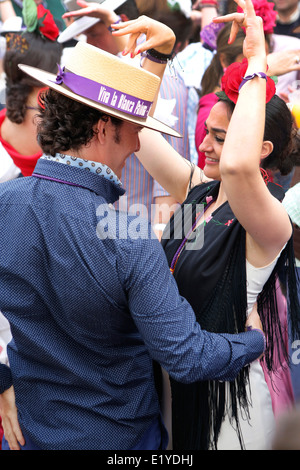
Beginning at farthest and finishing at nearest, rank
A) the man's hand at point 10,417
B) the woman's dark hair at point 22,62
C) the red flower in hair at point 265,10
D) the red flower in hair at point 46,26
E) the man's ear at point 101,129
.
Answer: the red flower in hair at point 46,26
the woman's dark hair at point 22,62
the red flower in hair at point 265,10
the man's hand at point 10,417
the man's ear at point 101,129

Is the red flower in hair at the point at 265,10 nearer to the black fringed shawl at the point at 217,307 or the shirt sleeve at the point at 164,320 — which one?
the black fringed shawl at the point at 217,307

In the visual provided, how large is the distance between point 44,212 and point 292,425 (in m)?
0.81

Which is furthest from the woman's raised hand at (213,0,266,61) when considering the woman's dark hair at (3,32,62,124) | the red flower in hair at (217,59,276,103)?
the woman's dark hair at (3,32,62,124)

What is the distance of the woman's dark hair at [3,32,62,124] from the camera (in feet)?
Result: 9.96

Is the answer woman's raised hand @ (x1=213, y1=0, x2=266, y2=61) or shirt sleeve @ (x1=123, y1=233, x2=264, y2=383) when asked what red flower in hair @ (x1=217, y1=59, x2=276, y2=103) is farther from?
shirt sleeve @ (x1=123, y1=233, x2=264, y2=383)

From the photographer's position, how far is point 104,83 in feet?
5.11

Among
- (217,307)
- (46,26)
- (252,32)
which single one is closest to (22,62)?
(46,26)

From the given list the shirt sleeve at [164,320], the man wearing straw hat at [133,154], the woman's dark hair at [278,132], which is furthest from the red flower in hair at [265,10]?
the shirt sleeve at [164,320]

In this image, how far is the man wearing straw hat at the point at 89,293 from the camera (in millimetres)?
1479

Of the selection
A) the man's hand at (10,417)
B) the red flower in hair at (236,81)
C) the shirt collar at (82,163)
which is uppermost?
the red flower in hair at (236,81)

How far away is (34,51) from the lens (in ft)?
10.3

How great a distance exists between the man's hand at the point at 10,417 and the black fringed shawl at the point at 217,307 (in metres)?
0.49

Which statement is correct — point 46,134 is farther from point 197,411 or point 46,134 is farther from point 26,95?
point 26,95

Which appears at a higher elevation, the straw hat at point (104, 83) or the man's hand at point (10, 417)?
the straw hat at point (104, 83)
